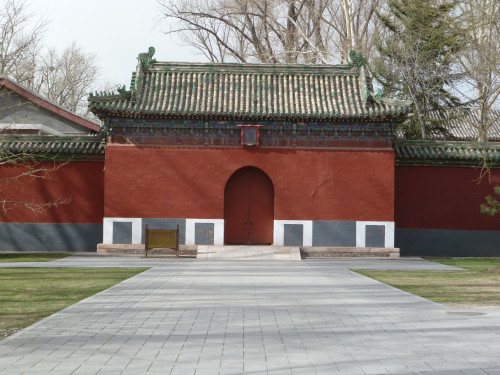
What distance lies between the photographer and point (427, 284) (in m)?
14.4

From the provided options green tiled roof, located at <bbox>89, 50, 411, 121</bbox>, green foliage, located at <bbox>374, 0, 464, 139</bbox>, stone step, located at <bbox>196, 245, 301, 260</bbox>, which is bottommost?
stone step, located at <bbox>196, 245, 301, 260</bbox>

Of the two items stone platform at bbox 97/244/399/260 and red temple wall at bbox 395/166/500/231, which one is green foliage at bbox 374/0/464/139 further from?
stone platform at bbox 97/244/399/260

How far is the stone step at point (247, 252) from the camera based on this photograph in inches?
846

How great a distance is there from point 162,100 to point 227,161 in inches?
110

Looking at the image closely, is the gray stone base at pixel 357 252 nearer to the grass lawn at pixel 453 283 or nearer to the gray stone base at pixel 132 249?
the grass lawn at pixel 453 283

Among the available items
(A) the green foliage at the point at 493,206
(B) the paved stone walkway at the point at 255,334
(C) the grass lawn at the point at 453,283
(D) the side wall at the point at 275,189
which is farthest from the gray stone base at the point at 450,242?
(B) the paved stone walkway at the point at 255,334

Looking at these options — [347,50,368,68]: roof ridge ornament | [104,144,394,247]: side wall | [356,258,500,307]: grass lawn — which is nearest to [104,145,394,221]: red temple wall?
[104,144,394,247]: side wall

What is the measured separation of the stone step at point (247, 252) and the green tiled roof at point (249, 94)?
3.90 m

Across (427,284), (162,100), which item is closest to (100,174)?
(162,100)

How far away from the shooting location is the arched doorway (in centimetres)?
2325

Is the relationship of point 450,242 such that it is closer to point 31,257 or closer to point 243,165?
point 243,165

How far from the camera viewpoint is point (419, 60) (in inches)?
1253

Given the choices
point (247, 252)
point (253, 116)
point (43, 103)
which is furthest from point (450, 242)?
point (43, 103)

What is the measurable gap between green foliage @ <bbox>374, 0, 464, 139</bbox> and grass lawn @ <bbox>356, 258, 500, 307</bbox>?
14.0m
